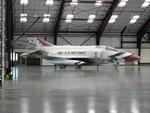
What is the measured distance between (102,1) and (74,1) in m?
3.62

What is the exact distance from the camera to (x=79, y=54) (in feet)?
139

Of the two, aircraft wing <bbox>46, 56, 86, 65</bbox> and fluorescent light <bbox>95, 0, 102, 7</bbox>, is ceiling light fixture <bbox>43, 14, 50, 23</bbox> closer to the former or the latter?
fluorescent light <bbox>95, 0, 102, 7</bbox>

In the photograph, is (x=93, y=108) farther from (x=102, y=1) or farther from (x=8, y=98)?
(x=102, y=1)

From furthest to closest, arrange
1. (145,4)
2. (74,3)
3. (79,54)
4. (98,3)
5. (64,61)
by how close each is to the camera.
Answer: (145,4), (98,3), (74,3), (79,54), (64,61)

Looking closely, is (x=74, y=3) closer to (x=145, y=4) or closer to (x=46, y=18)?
(x=46, y=18)

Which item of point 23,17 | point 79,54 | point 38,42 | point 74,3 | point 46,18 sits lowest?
point 79,54

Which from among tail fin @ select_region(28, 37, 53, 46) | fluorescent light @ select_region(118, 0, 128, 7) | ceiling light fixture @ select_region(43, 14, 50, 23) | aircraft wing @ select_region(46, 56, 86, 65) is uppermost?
fluorescent light @ select_region(118, 0, 128, 7)

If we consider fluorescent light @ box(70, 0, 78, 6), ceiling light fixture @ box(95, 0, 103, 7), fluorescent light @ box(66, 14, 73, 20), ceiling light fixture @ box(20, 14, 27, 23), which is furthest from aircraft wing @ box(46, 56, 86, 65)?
ceiling light fixture @ box(20, 14, 27, 23)

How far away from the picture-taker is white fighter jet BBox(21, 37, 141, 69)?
40.6m

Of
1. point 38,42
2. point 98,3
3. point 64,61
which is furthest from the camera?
point 98,3

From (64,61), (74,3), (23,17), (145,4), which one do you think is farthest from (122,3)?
(23,17)

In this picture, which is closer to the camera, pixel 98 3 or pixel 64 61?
pixel 64 61

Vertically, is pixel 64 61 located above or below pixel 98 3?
below

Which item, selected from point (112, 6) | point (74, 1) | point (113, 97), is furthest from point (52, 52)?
point (113, 97)
